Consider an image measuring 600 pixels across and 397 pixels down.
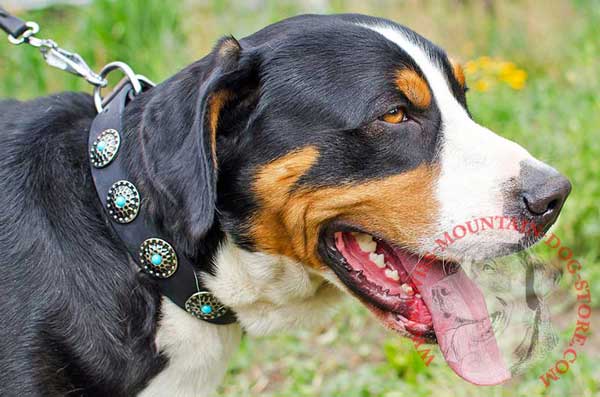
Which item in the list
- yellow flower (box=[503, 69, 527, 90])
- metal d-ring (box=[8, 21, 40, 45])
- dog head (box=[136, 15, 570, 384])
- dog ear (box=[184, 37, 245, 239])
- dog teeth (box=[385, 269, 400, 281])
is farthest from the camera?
yellow flower (box=[503, 69, 527, 90])

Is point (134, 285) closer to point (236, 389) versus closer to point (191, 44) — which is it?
point (236, 389)

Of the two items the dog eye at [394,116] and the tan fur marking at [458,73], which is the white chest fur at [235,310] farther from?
the tan fur marking at [458,73]

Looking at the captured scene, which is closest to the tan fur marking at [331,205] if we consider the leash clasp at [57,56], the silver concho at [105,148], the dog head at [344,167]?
the dog head at [344,167]

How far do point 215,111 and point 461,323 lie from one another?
1.00 metres

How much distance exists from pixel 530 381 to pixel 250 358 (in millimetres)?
1374

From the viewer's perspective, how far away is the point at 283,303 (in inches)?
111

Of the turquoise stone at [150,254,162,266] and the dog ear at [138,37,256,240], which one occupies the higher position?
the dog ear at [138,37,256,240]

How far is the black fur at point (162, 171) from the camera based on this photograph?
245cm

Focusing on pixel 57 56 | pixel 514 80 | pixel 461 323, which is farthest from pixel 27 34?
pixel 514 80

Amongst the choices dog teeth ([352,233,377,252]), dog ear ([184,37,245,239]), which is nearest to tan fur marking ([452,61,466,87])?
dog teeth ([352,233,377,252])

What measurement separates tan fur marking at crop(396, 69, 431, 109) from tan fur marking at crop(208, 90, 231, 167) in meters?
0.53

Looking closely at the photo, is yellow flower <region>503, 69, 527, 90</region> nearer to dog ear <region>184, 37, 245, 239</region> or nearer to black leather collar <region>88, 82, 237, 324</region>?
dog ear <region>184, 37, 245, 239</region>

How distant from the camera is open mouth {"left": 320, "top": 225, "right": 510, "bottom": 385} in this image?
2648 mm

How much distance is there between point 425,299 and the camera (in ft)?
8.77
